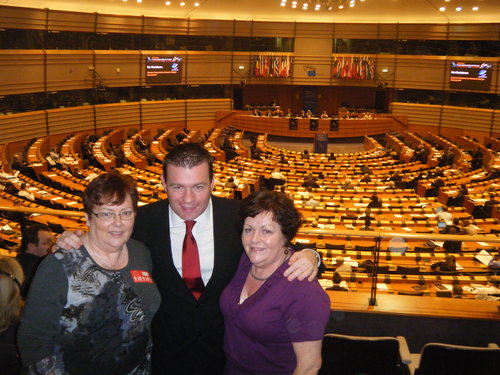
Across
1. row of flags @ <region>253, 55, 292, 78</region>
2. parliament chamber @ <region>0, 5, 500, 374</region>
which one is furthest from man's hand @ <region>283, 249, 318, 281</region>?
row of flags @ <region>253, 55, 292, 78</region>

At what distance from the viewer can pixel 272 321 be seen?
2.51 meters

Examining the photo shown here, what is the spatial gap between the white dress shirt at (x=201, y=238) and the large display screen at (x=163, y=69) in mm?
26799

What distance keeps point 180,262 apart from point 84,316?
0.68 metres

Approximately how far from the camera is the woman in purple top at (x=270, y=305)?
7.98 ft

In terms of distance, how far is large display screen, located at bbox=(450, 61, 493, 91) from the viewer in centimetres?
2778

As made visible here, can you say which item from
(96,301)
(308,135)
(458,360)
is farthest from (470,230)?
(308,135)

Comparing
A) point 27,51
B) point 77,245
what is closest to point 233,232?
point 77,245

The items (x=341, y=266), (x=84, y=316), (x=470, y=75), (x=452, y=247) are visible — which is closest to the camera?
(x=84, y=316)

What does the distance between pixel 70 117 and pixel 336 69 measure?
1589 centimetres

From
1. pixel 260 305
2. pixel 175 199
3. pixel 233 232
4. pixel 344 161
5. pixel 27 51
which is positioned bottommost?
pixel 344 161

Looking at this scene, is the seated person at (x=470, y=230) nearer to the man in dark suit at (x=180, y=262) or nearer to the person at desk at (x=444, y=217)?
the person at desk at (x=444, y=217)

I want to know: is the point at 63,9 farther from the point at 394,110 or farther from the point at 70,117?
the point at 394,110

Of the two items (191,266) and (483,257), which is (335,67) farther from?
(191,266)

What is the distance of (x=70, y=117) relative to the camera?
2508cm
